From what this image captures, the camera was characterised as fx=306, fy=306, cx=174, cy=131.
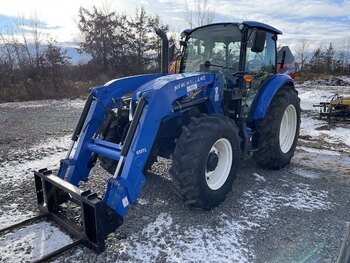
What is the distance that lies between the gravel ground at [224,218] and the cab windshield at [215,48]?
69.9 inches

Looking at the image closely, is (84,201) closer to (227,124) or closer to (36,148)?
(227,124)

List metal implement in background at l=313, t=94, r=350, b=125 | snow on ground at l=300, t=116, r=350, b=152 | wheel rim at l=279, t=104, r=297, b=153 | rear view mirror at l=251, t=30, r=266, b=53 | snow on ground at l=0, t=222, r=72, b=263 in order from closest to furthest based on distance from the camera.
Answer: snow on ground at l=0, t=222, r=72, b=263, rear view mirror at l=251, t=30, r=266, b=53, wheel rim at l=279, t=104, r=297, b=153, snow on ground at l=300, t=116, r=350, b=152, metal implement in background at l=313, t=94, r=350, b=125

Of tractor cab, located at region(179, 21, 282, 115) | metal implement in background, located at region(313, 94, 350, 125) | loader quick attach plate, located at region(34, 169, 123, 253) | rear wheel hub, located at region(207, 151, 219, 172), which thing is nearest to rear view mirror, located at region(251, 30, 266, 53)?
tractor cab, located at region(179, 21, 282, 115)

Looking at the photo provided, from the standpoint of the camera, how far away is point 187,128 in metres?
3.38

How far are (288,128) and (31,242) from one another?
4555 mm

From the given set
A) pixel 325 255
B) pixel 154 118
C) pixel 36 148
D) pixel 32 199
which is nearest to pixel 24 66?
pixel 36 148

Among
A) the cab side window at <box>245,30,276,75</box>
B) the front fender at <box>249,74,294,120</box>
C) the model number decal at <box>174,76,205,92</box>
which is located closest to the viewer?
the model number decal at <box>174,76,205,92</box>

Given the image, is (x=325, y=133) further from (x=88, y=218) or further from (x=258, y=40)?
(x=88, y=218)

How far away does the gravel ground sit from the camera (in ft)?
9.77

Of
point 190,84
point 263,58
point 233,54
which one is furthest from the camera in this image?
point 263,58

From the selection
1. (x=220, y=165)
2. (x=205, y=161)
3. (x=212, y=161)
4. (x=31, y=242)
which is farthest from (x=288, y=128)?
(x=31, y=242)

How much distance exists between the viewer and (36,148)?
21.1 ft

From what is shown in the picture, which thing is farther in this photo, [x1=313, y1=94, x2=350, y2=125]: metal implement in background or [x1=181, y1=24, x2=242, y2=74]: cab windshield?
[x1=313, y1=94, x2=350, y2=125]: metal implement in background

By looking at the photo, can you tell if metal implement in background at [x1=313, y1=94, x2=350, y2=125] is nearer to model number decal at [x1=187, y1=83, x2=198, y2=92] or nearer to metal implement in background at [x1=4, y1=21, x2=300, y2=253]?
metal implement in background at [x1=4, y1=21, x2=300, y2=253]
